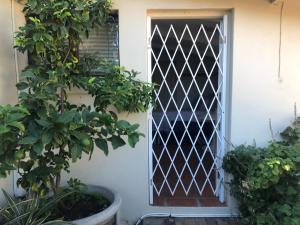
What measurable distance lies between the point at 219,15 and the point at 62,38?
5.60ft

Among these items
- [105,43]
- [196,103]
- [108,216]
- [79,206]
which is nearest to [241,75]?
[196,103]

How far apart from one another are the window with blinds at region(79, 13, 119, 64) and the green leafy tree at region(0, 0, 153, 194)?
0.92ft

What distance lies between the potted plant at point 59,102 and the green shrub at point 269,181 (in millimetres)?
1143

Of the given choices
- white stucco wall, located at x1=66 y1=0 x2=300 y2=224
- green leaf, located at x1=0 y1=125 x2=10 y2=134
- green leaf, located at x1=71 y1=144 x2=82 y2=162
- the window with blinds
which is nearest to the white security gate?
white stucco wall, located at x1=66 y1=0 x2=300 y2=224

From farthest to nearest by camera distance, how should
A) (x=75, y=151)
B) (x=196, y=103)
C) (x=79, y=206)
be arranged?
(x=196, y=103)
(x=79, y=206)
(x=75, y=151)

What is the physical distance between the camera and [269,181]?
3.00 meters

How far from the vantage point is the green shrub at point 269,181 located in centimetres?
298

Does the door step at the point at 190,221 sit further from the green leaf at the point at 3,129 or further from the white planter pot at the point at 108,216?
the green leaf at the point at 3,129

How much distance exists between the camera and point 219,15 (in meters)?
3.63

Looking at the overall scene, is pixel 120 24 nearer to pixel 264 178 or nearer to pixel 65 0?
pixel 65 0

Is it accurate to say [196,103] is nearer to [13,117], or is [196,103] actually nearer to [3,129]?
[13,117]

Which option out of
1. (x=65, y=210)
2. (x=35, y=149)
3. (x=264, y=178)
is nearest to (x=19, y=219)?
(x=65, y=210)

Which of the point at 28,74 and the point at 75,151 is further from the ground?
the point at 28,74

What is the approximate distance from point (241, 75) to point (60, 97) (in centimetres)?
187
